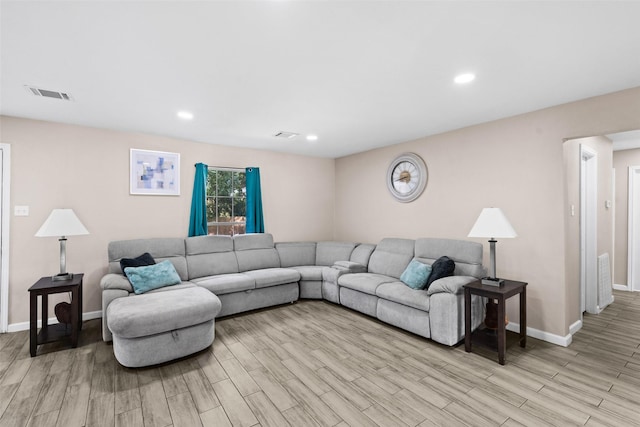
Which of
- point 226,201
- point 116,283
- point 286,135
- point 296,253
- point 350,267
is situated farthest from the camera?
point 296,253

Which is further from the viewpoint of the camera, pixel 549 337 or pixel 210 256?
pixel 210 256

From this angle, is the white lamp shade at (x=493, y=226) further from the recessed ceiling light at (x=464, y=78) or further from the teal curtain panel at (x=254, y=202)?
the teal curtain panel at (x=254, y=202)

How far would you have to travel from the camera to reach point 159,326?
266cm

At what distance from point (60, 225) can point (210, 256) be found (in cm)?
179

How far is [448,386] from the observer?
2.37 m

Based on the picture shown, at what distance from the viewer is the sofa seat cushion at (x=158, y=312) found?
2541 millimetres

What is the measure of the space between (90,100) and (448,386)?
4242mm

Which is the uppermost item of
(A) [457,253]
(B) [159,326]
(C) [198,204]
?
(C) [198,204]

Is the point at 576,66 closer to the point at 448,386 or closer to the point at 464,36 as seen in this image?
the point at 464,36

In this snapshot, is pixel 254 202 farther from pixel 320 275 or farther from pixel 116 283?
pixel 116 283

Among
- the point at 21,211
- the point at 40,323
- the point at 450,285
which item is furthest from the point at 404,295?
the point at 21,211

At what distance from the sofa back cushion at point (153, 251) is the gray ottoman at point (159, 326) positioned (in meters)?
0.96

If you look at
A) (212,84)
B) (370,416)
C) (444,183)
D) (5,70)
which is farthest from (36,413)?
(444,183)

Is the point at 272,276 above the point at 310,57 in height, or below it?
below
